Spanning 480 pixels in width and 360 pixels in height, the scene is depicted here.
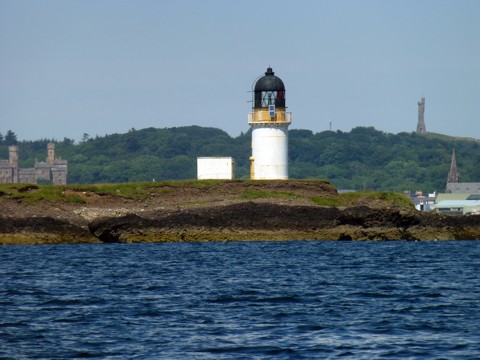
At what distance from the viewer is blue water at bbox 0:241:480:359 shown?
26359 mm

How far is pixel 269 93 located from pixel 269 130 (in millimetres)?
2583

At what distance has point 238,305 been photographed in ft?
109

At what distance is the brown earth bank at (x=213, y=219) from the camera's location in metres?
60.1

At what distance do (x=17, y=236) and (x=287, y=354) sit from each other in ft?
120

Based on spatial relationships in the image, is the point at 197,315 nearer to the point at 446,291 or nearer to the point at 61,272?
the point at 446,291

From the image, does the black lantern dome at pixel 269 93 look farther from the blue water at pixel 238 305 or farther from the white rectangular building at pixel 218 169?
the blue water at pixel 238 305

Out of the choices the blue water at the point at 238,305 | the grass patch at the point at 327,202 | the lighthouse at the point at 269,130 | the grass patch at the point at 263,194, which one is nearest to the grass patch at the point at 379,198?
the grass patch at the point at 327,202

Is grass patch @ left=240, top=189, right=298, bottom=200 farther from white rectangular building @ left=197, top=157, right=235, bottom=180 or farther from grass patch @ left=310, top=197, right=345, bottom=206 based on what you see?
white rectangular building @ left=197, top=157, right=235, bottom=180

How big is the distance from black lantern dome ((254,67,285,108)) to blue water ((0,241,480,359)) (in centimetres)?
2200

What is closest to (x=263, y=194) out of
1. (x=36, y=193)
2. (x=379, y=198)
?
(x=379, y=198)

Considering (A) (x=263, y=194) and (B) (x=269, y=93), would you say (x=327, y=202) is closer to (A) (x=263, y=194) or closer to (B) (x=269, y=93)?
(A) (x=263, y=194)

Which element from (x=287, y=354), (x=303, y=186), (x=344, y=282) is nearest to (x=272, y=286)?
(x=344, y=282)

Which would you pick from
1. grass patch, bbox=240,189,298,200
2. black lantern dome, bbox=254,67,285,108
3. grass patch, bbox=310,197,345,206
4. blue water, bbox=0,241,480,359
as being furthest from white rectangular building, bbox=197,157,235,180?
blue water, bbox=0,241,480,359

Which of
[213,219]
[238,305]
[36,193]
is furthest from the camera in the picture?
[36,193]
